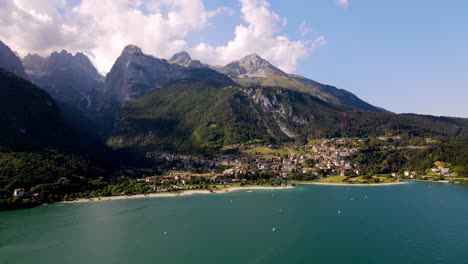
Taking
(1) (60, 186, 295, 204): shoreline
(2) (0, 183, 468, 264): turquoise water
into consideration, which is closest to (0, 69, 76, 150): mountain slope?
(1) (60, 186, 295, 204): shoreline

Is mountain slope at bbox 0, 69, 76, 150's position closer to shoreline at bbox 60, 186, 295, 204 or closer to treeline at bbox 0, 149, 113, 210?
treeline at bbox 0, 149, 113, 210

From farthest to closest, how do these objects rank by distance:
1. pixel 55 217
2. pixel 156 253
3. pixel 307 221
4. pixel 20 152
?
pixel 20 152 → pixel 55 217 → pixel 307 221 → pixel 156 253

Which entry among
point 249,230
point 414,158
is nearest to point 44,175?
point 249,230

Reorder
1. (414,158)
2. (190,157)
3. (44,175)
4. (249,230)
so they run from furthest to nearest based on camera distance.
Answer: (190,157), (414,158), (44,175), (249,230)

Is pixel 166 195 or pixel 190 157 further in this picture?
pixel 190 157

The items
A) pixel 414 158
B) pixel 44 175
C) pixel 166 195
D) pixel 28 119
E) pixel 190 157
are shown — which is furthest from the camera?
pixel 190 157

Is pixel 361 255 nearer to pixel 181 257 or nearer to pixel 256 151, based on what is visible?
pixel 181 257

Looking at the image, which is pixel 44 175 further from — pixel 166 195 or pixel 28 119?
pixel 28 119

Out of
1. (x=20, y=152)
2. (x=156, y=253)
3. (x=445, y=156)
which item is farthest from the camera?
(x=445, y=156)

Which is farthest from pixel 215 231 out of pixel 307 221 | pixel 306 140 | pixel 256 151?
pixel 306 140
